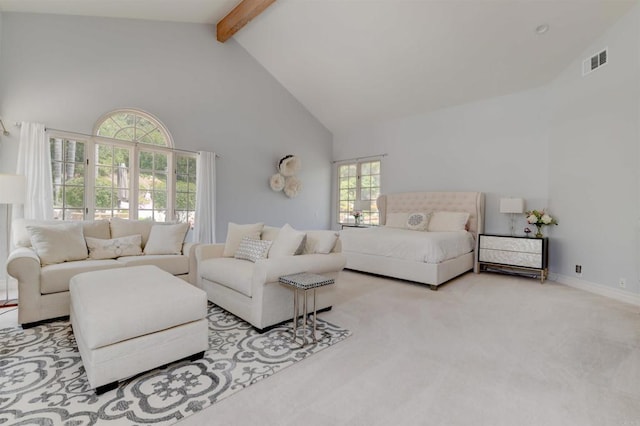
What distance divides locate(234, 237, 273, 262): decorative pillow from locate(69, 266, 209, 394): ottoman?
0.96 m

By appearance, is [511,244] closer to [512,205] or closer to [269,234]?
[512,205]

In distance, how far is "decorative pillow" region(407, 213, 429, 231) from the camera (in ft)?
17.0

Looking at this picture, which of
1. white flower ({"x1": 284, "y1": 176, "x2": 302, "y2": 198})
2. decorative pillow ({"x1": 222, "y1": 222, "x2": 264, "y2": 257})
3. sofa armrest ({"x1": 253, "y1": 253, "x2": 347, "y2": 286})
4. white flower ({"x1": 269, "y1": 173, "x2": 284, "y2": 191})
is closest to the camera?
sofa armrest ({"x1": 253, "y1": 253, "x2": 347, "y2": 286})

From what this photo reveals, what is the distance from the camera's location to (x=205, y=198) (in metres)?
5.09

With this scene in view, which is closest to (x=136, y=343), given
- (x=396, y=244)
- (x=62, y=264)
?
(x=62, y=264)

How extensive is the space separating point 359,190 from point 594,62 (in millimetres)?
4373

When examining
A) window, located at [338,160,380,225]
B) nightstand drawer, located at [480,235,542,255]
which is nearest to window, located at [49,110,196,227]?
window, located at [338,160,380,225]

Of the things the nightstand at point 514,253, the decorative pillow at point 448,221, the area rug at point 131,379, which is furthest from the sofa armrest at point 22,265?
the nightstand at point 514,253

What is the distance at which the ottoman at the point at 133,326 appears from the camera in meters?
1.66

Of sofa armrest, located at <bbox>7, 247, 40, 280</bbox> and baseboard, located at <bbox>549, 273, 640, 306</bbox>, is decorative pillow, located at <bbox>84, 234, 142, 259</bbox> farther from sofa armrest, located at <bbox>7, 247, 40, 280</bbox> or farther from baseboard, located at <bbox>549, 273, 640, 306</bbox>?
baseboard, located at <bbox>549, 273, 640, 306</bbox>

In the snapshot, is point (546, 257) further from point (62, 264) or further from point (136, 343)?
point (62, 264)

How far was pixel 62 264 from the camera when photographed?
287 centimetres

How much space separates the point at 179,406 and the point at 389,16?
491 cm

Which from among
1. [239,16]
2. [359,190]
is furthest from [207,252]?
[359,190]
